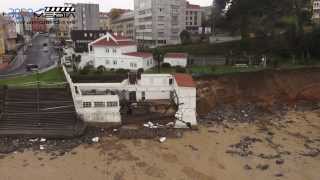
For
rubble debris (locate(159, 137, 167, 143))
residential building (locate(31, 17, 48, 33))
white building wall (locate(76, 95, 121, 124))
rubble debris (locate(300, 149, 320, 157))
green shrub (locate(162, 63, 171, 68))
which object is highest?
residential building (locate(31, 17, 48, 33))

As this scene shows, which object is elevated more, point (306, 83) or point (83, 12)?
point (83, 12)

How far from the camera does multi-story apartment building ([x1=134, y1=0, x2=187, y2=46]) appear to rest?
77.5 m

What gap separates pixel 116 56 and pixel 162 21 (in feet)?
119

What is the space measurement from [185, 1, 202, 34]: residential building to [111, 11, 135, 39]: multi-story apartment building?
1517 centimetres

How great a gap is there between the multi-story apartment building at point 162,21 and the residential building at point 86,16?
20251 mm

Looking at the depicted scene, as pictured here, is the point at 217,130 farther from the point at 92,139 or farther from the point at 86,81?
the point at 86,81

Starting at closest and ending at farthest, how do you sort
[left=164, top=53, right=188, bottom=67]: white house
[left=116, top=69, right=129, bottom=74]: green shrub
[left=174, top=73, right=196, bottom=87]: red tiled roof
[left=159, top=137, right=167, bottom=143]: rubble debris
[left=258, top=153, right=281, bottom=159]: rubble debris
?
[left=258, top=153, right=281, bottom=159]: rubble debris, [left=159, top=137, right=167, bottom=143]: rubble debris, [left=174, top=73, right=196, bottom=87]: red tiled roof, [left=116, top=69, right=129, bottom=74]: green shrub, [left=164, top=53, right=188, bottom=67]: white house

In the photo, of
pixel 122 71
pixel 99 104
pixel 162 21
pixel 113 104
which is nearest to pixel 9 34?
pixel 162 21

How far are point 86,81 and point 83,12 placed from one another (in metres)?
62.9

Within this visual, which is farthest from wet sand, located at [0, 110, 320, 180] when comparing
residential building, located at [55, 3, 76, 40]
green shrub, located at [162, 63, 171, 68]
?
residential building, located at [55, 3, 76, 40]

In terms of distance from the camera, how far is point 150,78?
35812mm

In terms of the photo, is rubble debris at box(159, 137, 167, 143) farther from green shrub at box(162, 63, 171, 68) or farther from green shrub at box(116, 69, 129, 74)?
green shrub at box(162, 63, 171, 68)

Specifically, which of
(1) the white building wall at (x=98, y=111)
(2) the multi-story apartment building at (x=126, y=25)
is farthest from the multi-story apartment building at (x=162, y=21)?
(1) the white building wall at (x=98, y=111)

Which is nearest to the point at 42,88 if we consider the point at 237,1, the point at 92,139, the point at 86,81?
the point at 86,81
